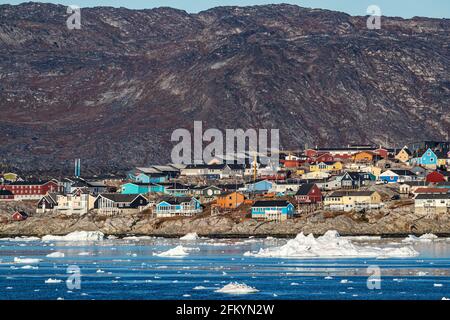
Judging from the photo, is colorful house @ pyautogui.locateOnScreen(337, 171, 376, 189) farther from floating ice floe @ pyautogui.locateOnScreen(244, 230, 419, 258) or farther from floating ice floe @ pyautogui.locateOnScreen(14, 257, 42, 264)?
floating ice floe @ pyautogui.locateOnScreen(14, 257, 42, 264)

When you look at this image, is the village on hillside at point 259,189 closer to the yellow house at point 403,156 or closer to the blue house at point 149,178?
the yellow house at point 403,156

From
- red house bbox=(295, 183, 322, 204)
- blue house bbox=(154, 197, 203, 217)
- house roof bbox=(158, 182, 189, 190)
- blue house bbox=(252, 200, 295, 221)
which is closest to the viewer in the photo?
blue house bbox=(252, 200, 295, 221)

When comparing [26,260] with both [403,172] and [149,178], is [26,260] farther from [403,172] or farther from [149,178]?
[149,178]

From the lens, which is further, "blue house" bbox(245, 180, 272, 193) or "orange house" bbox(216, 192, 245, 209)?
"blue house" bbox(245, 180, 272, 193)

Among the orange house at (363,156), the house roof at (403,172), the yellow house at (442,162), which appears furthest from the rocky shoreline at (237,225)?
the orange house at (363,156)

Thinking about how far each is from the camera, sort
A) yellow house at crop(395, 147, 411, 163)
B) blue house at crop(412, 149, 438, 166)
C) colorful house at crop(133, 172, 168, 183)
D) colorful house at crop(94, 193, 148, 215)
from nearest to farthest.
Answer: colorful house at crop(94, 193, 148, 215) < blue house at crop(412, 149, 438, 166) < colorful house at crop(133, 172, 168, 183) < yellow house at crop(395, 147, 411, 163)

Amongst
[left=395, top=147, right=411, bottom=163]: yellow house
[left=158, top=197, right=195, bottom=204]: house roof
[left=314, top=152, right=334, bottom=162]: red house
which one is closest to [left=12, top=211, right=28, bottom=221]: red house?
[left=158, top=197, right=195, bottom=204]: house roof
